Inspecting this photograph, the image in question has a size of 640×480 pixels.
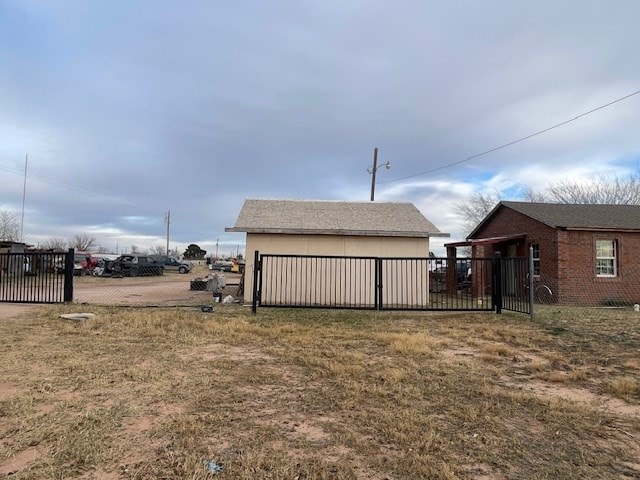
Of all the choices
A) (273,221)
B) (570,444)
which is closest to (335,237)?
(273,221)

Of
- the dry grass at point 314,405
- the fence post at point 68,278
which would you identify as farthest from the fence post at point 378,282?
the fence post at point 68,278

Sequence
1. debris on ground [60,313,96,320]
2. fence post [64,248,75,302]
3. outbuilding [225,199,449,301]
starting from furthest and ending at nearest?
outbuilding [225,199,449,301]
fence post [64,248,75,302]
debris on ground [60,313,96,320]

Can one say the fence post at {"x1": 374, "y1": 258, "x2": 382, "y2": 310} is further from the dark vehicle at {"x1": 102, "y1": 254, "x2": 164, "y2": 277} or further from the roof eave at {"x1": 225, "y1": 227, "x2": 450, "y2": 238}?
the dark vehicle at {"x1": 102, "y1": 254, "x2": 164, "y2": 277}

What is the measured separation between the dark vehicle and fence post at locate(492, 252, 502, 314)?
2494 cm

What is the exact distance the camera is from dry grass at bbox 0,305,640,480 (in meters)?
2.95

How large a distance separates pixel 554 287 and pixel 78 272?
91.9 ft

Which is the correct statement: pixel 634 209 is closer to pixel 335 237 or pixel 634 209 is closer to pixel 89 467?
pixel 335 237

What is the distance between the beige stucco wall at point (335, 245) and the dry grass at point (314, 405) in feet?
20.2

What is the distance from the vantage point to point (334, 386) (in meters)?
4.68

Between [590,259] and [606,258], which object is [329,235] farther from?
[606,258]

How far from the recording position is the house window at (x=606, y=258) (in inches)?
655

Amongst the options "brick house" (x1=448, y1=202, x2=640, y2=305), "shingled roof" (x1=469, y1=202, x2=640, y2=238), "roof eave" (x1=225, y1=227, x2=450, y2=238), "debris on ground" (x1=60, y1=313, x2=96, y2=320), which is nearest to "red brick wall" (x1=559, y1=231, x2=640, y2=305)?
"brick house" (x1=448, y1=202, x2=640, y2=305)

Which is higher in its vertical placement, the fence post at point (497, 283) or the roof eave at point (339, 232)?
the roof eave at point (339, 232)

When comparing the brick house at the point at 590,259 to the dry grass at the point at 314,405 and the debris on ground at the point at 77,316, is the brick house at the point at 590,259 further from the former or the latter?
the debris on ground at the point at 77,316
